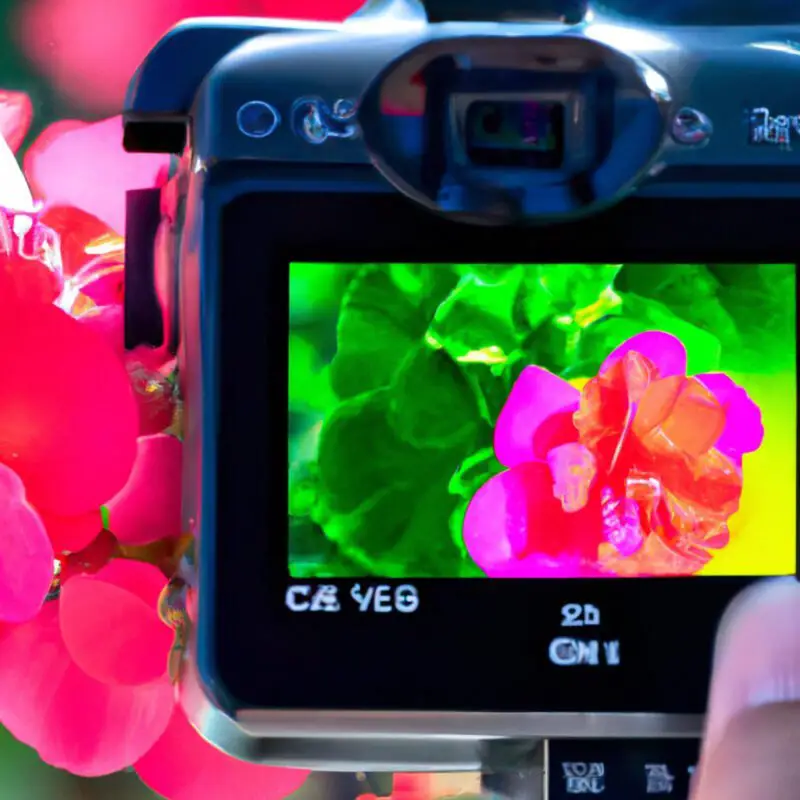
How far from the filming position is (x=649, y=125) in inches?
22.1

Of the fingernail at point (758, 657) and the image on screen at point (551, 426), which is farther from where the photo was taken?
the image on screen at point (551, 426)

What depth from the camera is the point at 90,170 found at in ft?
2.11

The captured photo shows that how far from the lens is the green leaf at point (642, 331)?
0.56m

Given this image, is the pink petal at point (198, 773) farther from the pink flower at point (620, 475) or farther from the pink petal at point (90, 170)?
the pink petal at point (90, 170)

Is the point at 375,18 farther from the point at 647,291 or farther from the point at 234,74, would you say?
the point at 647,291

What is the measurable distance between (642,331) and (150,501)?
29 cm

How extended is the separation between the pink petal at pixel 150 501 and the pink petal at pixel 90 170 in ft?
0.44

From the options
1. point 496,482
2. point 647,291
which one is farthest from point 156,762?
point 647,291

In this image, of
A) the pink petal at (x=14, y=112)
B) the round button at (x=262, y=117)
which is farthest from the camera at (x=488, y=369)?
the pink petal at (x=14, y=112)

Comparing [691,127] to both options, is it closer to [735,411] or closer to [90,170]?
[735,411]

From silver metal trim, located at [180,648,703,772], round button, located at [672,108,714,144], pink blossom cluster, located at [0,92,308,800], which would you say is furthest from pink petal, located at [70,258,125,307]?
round button, located at [672,108,714,144]

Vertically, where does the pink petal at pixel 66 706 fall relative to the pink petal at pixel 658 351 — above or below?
below

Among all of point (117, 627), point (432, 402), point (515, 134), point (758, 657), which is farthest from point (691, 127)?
point (117, 627)

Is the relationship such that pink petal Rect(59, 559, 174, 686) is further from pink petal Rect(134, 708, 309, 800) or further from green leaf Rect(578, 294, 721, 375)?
green leaf Rect(578, 294, 721, 375)
